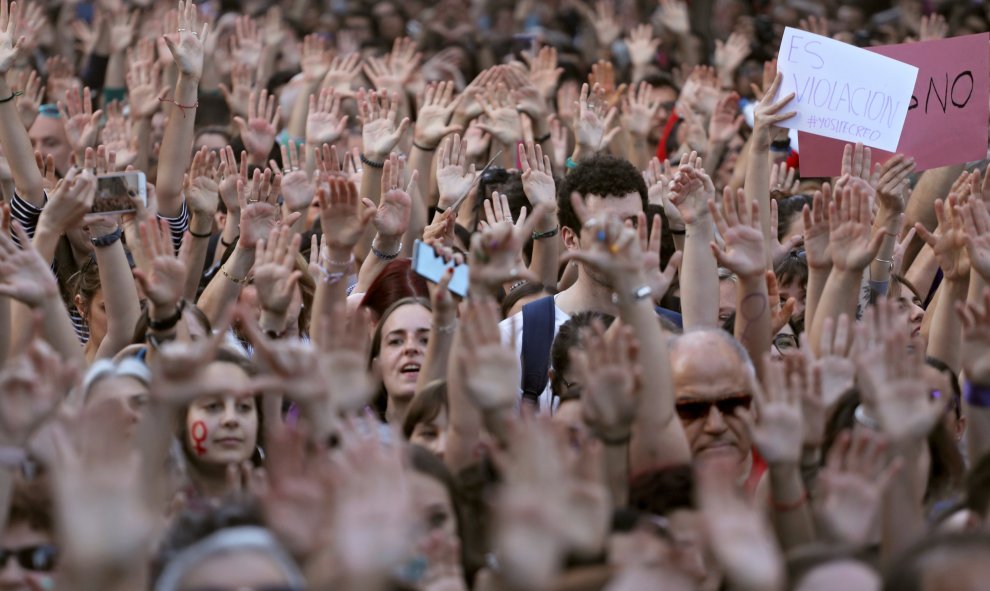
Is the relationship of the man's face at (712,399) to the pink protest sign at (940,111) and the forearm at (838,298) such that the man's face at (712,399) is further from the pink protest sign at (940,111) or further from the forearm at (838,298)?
the pink protest sign at (940,111)

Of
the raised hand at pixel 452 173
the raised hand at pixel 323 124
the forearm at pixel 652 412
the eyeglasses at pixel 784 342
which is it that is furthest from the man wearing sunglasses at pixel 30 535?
the raised hand at pixel 323 124

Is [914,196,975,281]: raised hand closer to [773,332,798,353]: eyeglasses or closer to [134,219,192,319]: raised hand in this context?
[773,332,798,353]: eyeglasses

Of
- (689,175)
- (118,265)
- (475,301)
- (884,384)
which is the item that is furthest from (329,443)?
(689,175)

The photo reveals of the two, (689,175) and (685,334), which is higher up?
(689,175)

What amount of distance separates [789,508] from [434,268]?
1415mm

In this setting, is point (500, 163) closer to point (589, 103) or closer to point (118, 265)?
point (589, 103)

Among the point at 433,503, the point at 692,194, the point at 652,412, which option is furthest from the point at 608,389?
the point at 692,194

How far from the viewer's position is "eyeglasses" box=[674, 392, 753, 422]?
12.6ft

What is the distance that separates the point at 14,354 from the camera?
13.4 feet

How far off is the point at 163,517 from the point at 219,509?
397 millimetres

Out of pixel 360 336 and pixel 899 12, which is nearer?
pixel 360 336

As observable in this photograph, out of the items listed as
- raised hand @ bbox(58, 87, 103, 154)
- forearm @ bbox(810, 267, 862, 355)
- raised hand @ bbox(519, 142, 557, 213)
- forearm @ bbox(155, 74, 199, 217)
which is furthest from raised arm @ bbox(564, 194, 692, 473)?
raised hand @ bbox(58, 87, 103, 154)

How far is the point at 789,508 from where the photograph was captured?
10.5 feet

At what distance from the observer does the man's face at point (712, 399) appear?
380cm
